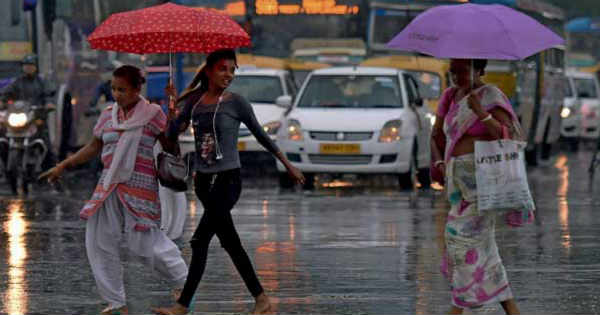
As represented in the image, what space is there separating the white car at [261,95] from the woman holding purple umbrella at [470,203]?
15179mm

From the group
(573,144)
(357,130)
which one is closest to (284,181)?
(357,130)

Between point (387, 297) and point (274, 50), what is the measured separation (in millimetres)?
22510

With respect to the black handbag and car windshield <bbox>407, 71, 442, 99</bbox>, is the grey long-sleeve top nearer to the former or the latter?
the black handbag

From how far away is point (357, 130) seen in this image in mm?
21672

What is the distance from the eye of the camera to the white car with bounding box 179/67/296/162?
24.4 meters

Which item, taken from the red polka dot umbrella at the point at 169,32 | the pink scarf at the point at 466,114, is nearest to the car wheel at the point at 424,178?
the red polka dot umbrella at the point at 169,32

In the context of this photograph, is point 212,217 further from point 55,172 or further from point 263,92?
point 263,92

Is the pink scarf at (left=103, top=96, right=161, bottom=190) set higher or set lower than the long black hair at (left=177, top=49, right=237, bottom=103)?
lower

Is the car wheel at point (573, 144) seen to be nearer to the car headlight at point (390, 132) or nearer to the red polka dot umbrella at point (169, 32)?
the car headlight at point (390, 132)

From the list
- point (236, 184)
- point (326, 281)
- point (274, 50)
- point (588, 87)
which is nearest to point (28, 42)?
point (274, 50)

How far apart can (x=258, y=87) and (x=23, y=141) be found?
5.85 meters

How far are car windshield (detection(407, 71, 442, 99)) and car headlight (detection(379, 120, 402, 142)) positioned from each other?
176 inches

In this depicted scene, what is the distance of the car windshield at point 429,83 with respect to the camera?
26406mm

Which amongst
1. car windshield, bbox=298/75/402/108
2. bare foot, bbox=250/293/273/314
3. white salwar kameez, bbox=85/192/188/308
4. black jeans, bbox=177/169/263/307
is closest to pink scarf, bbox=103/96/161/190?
white salwar kameez, bbox=85/192/188/308
